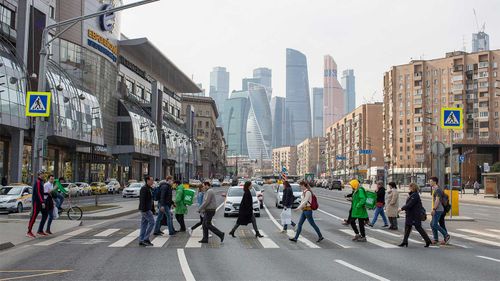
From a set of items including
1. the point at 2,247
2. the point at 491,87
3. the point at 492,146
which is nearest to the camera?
the point at 2,247

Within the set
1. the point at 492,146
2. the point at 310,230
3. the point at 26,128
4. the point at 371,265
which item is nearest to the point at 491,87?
the point at 492,146

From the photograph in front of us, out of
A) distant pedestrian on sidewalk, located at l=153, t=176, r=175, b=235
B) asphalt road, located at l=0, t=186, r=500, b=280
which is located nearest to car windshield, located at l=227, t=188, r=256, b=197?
asphalt road, located at l=0, t=186, r=500, b=280

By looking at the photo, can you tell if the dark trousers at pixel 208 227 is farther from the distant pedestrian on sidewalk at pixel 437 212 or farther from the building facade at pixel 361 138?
the building facade at pixel 361 138

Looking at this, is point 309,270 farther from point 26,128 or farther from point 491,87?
point 491,87

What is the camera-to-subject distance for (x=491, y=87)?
106 m

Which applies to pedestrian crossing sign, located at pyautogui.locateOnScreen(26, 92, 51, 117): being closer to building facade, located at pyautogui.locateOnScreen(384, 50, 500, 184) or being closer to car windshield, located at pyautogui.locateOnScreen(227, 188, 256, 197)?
car windshield, located at pyautogui.locateOnScreen(227, 188, 256, 197)

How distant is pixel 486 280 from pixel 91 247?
29.9 feet

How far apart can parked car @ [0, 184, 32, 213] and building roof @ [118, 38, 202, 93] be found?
60.3 meters

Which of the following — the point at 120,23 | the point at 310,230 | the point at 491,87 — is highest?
the point at 120,23

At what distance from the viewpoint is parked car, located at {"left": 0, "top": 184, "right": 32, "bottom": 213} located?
25.9m

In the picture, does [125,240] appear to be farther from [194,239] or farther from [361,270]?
[361,270]

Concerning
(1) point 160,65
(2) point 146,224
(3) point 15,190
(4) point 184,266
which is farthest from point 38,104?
(1) point 160,65

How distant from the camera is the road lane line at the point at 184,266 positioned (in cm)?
879

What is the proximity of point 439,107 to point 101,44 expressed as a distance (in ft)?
253
